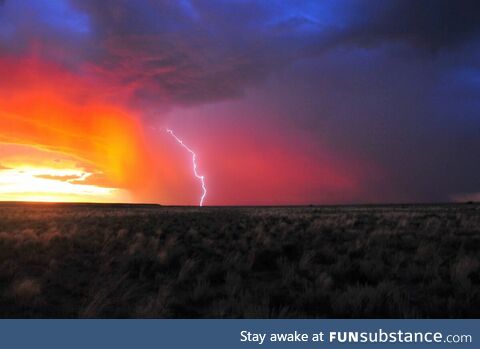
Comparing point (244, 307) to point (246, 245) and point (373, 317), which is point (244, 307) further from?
point (246, 245)

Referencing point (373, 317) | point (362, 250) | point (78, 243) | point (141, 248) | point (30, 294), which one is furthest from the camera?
point (78, 243)

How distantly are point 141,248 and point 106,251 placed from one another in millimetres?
1146

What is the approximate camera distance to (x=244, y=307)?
22.3 ft

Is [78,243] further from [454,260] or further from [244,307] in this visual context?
[454,260]

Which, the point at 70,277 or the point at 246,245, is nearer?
the point at 70,277

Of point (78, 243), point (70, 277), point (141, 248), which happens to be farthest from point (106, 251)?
point (70, 277)

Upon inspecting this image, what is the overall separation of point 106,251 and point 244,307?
8615 mm

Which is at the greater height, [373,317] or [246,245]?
[246,245]

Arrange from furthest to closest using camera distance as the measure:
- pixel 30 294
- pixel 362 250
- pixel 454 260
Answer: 1. pixel 362 250
2. pixel 454 260
3. pixel 30 294

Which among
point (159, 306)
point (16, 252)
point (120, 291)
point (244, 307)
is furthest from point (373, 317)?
point (16, 252)

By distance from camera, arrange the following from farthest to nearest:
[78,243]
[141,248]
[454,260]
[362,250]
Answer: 1. [78,243]
2. [141,248]
3. [362,250]
4. [454,260]

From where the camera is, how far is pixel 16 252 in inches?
543

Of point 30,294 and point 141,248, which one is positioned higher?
point 141,248

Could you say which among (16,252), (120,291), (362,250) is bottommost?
(120,291)
